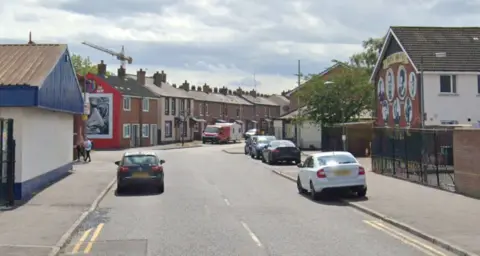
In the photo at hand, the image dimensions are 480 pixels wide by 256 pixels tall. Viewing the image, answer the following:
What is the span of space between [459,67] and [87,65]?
3029 inches

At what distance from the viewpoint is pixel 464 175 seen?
18219 mm

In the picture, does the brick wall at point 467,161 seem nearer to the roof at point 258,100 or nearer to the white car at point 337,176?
the white car at point 337,176

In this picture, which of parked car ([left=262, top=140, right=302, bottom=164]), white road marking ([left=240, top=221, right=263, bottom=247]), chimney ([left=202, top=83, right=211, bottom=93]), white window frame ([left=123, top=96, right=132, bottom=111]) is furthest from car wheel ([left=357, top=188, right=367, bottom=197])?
chimney ([left=202, top=83, right=211, bottom=93])

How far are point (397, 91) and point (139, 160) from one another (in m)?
Result: 21.9

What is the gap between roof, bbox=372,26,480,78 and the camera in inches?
1375

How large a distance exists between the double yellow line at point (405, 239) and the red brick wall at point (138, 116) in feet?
172

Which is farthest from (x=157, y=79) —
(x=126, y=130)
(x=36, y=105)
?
(x=36, y=105)

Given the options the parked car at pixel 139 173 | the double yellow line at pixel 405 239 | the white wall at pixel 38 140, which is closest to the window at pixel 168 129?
the white wall at pixel 38 140

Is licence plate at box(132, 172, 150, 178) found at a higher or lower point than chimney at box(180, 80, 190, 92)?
lower

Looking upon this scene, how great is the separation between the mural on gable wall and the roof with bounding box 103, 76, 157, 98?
32.4 m

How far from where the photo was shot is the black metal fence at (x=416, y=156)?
21.2 metres

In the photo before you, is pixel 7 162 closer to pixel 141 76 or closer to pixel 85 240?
pixel 85 240

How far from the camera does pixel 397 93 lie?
1522 inches

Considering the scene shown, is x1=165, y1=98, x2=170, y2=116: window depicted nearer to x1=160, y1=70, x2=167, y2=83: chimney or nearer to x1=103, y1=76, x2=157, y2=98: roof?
x1=103, y1=76, x2=157, y2=98: roof
